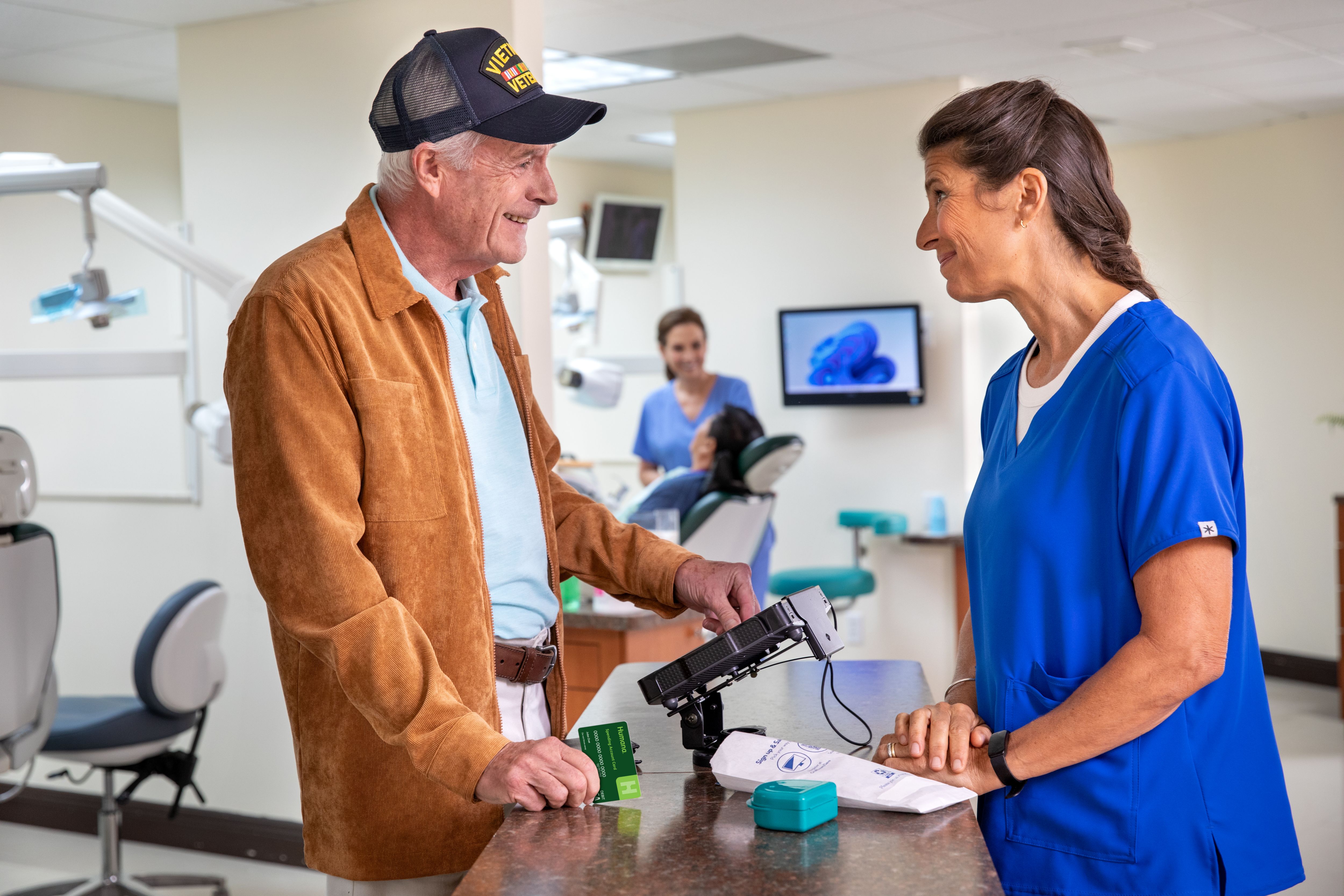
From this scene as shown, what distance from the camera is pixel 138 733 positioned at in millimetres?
3557

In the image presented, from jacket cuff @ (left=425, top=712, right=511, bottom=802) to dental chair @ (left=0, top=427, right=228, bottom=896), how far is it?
253 cm

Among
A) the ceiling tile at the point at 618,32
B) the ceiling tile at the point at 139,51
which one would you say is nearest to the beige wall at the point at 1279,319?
the ceiling tile at the point at 618,32

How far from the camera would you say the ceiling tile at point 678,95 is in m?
5.48

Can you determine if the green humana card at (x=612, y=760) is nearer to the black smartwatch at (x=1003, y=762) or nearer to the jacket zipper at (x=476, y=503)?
the jacket zipper at (x=476, y=503)

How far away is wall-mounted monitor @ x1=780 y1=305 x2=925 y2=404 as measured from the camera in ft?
18.4

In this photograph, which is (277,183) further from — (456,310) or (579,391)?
(456,310)

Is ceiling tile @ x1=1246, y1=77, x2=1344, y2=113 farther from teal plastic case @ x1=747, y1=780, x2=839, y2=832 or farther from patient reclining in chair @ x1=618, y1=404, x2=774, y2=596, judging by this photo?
teal plastic case @ x1=747, y1=780, x2=839, y2=832

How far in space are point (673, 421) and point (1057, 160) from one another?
3997 millimetres

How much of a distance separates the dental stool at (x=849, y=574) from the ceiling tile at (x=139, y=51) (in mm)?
3060

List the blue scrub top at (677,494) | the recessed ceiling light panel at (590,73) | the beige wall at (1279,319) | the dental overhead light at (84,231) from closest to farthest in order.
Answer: the dental overhead light at (84,231)
the blue scrub top at (677,494)
the recessed ceiling light panel at (590,73)
the beige wall at (1279,319)

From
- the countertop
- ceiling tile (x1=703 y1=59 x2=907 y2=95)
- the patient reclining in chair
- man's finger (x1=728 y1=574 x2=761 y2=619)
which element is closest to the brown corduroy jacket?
man's finger (x1=728 y1=574 x2=761 y2=619)

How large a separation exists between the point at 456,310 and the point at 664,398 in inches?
147

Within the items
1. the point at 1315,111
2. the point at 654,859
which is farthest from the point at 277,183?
the point at 1315,111

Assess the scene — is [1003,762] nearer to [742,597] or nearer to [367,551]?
[742,597]
